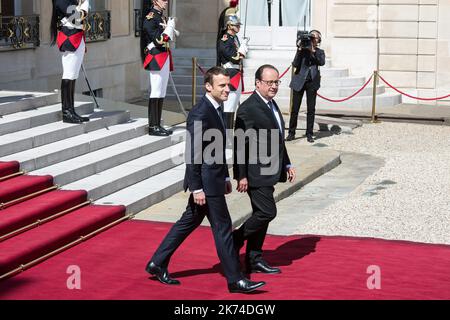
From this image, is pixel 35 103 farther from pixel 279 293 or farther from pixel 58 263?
pixel 279 293

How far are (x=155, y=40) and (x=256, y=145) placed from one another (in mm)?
5448

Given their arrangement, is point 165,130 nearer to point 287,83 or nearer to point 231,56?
point 231,56

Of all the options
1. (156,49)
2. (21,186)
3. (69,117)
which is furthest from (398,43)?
(21,186)

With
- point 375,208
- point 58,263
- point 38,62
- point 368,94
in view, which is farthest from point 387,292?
point 368,94

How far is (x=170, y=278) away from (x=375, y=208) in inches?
174

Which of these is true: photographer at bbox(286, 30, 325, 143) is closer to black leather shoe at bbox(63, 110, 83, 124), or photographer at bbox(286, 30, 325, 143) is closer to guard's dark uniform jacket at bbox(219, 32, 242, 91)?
guard's dark uniform jacket at bbox(219, 32, 242, 91)

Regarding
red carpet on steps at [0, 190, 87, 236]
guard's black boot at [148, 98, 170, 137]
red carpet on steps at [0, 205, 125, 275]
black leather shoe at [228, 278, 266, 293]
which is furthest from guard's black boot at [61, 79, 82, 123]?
black leather shoe at [228, 278, 266, 293]

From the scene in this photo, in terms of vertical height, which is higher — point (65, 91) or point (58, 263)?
point (65, 91)

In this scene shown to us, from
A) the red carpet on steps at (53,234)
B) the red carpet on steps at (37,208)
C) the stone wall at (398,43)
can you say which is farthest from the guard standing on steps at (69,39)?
the stone wall at (398,43)

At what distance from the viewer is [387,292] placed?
975 centimetres

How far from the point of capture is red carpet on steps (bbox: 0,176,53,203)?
1178cm

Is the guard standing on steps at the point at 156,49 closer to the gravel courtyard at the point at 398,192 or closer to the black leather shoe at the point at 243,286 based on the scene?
the gravel courtyard at the point at 398,192

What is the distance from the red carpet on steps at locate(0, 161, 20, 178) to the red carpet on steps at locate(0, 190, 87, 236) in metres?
0.51
